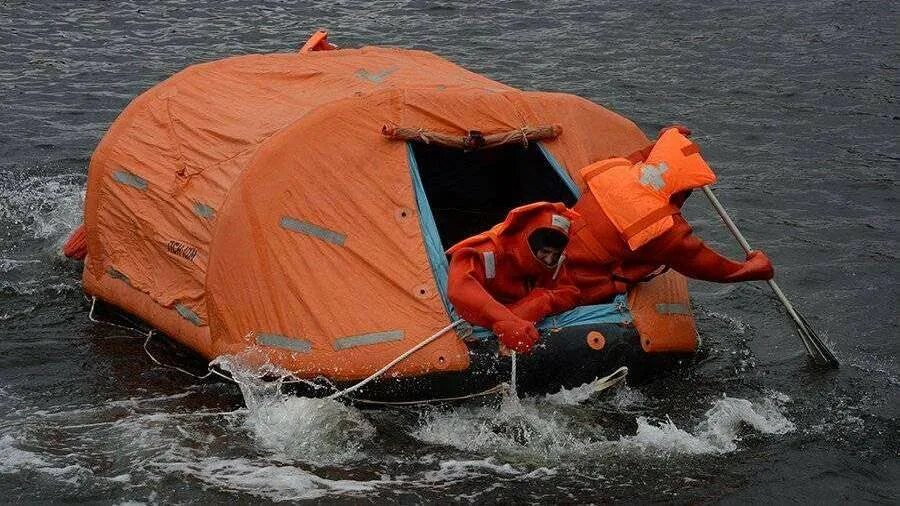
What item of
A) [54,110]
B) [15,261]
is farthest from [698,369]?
[54,110]

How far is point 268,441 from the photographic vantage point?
7582 mm

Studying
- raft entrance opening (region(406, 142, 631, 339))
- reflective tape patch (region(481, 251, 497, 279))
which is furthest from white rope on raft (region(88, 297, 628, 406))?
raft entrance opening (region(406, 142, 631, 339))

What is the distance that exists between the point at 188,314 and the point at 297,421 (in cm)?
148

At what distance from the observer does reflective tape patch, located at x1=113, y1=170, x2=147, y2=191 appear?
360 inches

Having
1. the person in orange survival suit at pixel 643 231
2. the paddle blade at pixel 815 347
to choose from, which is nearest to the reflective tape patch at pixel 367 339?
the person in orange survival suit at pixel 643 231

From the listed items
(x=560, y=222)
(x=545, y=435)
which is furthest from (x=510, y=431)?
(x=560, y=222)

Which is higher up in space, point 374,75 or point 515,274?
point 374,75

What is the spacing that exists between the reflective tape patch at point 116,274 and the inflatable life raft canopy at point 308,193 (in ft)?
0.07

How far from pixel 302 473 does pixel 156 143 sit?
3.30 meters

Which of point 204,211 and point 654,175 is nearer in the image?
point 654,175

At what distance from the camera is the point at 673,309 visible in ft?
27.2

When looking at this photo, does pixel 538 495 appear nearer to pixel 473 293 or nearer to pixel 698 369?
pixel 473 293

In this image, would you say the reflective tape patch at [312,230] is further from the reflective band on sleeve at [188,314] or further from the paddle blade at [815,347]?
the paddle blade at [815,347]

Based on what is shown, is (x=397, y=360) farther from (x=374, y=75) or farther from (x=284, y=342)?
(x=374, y=75)
